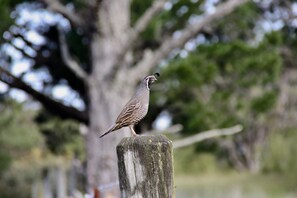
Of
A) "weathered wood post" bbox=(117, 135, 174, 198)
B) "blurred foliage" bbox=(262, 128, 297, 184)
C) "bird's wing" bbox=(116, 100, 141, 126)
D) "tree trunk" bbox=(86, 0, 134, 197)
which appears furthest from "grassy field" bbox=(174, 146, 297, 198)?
"weathered wood post" bbox=(117, 135, 174, 198)

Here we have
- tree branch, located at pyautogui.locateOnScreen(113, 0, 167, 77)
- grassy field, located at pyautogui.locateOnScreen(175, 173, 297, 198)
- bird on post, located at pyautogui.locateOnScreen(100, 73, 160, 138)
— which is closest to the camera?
bird on post, located at pyautogui.locateOnScreen(100, 73, 160, 138)

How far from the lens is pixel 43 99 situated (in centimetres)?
1062

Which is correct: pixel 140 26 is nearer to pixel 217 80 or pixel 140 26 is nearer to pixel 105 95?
pixel 105 95

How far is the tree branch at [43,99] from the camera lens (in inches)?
383

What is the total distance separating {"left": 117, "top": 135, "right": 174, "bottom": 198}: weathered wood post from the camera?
2812 millimetres

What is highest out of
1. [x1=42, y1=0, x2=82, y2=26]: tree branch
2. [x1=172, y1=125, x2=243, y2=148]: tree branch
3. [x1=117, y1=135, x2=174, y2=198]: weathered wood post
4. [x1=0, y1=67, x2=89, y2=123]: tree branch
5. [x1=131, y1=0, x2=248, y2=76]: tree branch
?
[x1=42, y1=0, x2=82, y2=26]: tree branch

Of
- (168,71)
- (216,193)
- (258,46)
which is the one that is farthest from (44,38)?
(216,193)

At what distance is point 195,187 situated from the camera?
61.7ft

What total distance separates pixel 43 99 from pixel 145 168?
314 inches

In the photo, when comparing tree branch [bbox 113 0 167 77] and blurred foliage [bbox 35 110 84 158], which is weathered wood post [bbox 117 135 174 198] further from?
blurred foliage [bbox 35 110 84 158]

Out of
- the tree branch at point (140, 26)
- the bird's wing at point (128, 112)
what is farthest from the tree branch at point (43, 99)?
the bird's wing at point (128, 112)

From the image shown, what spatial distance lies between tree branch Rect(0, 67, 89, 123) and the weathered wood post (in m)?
6.92

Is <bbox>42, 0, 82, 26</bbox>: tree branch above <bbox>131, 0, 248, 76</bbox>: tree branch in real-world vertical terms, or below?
above

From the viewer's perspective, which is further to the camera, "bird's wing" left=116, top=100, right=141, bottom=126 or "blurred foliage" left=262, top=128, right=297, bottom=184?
"blurred foliage" left=262, top=128, right=297, bottom=184
